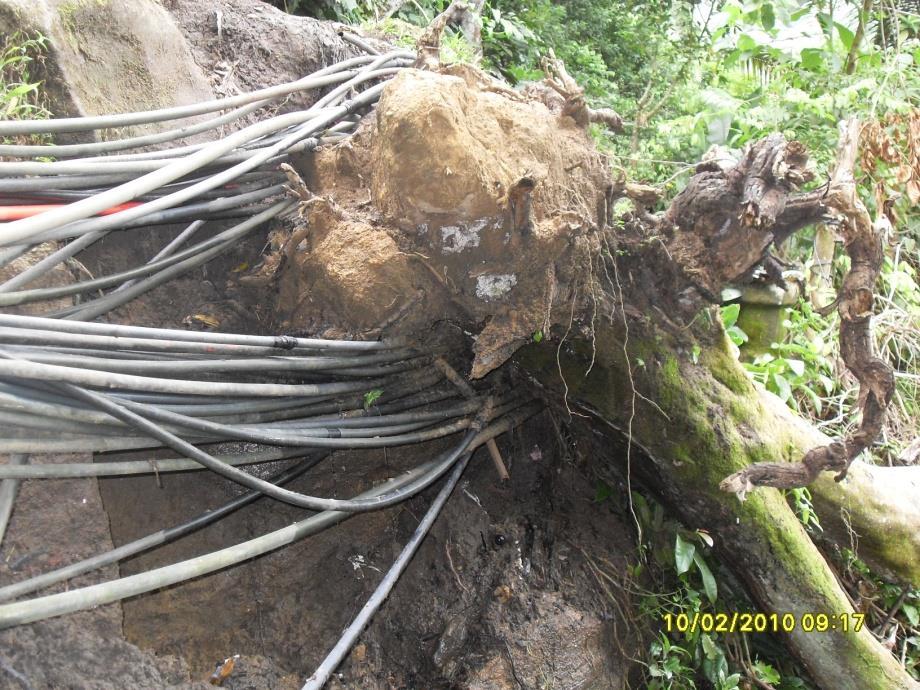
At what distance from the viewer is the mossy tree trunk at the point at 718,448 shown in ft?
7.66

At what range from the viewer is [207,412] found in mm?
1736

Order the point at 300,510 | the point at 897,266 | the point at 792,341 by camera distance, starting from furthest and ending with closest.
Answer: the point at 897,266 < the point at 792,341 < the point at 300,510

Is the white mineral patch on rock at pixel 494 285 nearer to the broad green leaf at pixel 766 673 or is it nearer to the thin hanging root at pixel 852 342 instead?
the thin hanging root at pixel 852 342

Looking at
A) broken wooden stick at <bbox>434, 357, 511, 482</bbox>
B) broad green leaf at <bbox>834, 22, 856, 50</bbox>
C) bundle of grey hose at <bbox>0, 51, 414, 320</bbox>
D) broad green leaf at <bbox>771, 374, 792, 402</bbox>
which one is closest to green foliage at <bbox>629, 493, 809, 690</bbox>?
broken wooden stick at <bbox>434, 357, 511, 482</bbox>

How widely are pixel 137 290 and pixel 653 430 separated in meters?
1.64

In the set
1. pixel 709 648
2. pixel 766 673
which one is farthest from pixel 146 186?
pixel 766 673

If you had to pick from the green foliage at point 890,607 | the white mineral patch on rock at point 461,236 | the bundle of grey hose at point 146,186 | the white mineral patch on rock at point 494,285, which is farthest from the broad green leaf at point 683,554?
the bundle of grey hose at point 146,186

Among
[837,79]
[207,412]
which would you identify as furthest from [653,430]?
[837,79]

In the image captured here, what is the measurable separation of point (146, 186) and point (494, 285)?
2.91 feet

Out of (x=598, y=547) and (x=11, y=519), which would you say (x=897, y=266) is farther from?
(x=11, y=519)

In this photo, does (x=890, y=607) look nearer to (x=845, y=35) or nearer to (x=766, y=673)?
(x=766, y=673)

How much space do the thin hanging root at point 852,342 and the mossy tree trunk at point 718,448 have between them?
0.88 ft
